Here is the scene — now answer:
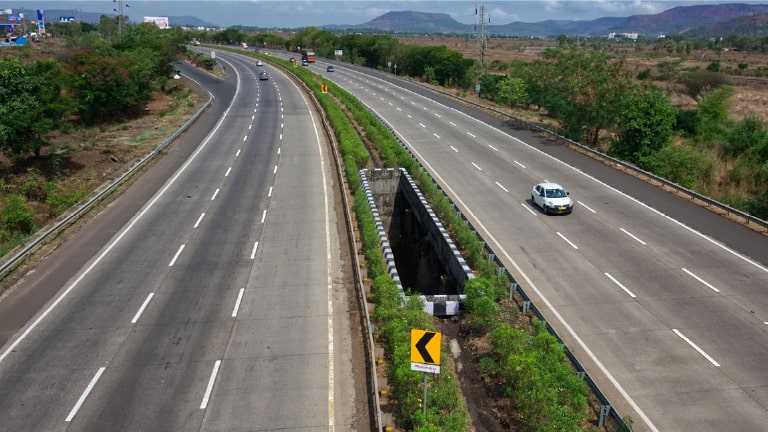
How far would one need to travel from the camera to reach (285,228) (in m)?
27.1

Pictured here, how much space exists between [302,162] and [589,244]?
21530mm

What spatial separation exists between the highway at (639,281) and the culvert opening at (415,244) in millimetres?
2284

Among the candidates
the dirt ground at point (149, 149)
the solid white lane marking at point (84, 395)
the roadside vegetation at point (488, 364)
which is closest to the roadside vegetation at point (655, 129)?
the roadside vegetation at point (488, 364)

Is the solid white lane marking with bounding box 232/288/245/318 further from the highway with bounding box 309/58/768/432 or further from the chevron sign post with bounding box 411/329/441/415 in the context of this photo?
the highway with bounding box 309/58/768/432

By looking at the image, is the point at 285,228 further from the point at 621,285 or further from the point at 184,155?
the point at 184,155

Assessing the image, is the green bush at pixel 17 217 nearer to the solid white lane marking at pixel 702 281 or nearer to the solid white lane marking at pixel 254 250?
the solid white lane marking at pixel 254 250

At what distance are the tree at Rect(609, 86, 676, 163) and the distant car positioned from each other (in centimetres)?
1490

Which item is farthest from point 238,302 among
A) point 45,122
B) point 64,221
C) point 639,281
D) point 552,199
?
point 45,122

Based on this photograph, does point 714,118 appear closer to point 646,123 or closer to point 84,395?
point 646,123

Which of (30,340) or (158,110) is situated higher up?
(158,110)

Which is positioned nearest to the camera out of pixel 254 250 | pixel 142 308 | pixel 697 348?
pixel 697 348

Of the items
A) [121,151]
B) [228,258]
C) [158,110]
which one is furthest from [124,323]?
[158,110]

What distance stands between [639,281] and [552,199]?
818 centimetres

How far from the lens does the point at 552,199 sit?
29.2m
